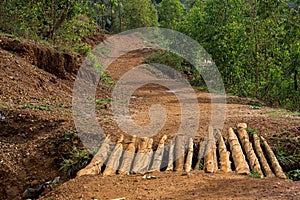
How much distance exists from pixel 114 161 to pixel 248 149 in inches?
72.5

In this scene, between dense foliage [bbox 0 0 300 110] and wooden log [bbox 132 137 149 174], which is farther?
dense foliage [bbox 0 0 300 110]

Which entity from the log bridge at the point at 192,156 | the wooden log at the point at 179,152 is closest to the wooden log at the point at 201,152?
the log bridge at the point at 192,156

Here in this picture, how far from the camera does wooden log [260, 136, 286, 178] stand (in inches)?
179

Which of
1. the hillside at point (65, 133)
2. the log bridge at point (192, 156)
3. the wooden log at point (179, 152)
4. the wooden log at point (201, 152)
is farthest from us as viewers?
the wooden log at point (201, 152)

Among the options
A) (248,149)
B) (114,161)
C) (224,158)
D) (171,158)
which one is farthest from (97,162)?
(248,149)

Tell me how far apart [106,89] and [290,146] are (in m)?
6.83

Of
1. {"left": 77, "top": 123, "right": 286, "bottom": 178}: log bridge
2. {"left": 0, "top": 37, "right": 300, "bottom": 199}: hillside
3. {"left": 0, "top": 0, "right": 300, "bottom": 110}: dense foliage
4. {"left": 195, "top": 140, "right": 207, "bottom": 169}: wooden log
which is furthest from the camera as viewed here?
{"left": 0, "top": 0, "right": 300, "bottom": 110}: dense foliage

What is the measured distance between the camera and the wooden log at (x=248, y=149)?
183 inches

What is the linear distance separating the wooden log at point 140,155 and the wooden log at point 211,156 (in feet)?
2.61

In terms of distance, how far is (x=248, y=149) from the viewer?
5.32m

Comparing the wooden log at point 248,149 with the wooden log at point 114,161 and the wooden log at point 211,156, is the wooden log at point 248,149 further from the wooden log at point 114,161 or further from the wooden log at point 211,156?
the wooden log at point 114,161

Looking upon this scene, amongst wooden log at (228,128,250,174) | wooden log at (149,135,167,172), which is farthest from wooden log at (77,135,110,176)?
wooden log at (228,128,250,174)

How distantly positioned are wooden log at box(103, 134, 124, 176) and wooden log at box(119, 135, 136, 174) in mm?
71

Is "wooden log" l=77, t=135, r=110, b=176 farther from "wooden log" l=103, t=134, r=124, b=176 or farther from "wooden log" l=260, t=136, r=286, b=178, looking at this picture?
"wooden log" l=260, t=136, r=286, b=178
